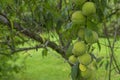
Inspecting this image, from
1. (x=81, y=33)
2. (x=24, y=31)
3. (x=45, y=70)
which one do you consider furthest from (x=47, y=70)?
(x=81, y=33)

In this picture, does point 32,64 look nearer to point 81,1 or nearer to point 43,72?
point 43,72

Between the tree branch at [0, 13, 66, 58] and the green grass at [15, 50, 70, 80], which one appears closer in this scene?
the tree branch at [0, 13, 66, 58]

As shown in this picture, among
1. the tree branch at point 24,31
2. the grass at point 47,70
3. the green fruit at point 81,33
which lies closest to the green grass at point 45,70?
the grass at point 47,70

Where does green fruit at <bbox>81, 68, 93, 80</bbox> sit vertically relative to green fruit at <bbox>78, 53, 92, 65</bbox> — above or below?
below

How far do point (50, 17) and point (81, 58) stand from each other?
1.21m

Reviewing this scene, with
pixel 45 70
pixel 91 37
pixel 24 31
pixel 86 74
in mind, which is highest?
pixel 91 37

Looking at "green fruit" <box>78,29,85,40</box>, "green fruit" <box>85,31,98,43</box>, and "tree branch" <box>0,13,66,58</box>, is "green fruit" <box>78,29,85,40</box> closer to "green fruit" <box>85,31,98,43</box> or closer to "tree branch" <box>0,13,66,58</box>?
"green fruit" <box>85,31,98,43</box>

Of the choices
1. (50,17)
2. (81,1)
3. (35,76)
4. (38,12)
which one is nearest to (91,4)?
(81,1)

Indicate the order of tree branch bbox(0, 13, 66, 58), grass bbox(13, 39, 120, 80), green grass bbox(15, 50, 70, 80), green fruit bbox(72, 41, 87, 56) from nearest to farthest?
green fruit bbox(72, 41, 87, 56) → tree branch bbox(0, 13, 66, 58) → grass bbox(13, 39, 120, 80) → green grass bbox(15, 50, 70, 80)

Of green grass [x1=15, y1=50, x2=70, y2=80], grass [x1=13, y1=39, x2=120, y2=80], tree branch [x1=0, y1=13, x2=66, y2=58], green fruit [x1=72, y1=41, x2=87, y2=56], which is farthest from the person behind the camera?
green grass [x1=15, y1=50, x2=70, y2=80]

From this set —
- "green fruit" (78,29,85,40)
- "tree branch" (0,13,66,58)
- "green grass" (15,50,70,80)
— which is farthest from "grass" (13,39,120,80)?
"green fruit" (78,29,85,40)

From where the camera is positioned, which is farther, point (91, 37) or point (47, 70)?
point (47, 70)

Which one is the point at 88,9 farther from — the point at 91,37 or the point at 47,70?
the point at 47,70

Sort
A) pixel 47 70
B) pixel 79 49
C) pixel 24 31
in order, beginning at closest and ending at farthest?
pixel 79 49 < pixel 24 31 < pixel 47 70
